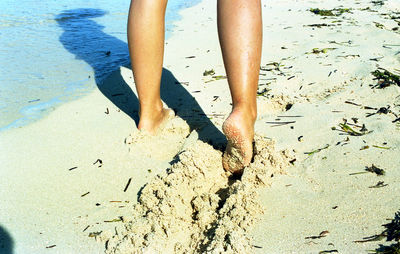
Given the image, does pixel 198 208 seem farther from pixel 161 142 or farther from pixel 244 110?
pixel 161 142

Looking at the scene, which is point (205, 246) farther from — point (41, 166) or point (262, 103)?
point (262, 103)

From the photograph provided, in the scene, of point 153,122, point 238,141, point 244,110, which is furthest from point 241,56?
point 153,122

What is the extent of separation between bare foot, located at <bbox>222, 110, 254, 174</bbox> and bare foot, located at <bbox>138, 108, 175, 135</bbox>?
2.09ft

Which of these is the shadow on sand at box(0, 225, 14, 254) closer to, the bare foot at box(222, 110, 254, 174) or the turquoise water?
the bare foot at box(222, 110, 254, 174)

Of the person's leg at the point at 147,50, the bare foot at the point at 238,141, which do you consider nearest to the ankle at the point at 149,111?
the person's leg at the point at 147,50

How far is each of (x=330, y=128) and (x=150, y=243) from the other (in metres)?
1.32

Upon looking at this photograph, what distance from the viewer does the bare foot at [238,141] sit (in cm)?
171

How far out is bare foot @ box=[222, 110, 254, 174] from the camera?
171cm

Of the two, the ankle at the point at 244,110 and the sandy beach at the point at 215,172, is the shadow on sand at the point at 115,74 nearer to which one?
the sandy beach at the point at 215,172

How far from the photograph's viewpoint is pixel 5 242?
1589mm

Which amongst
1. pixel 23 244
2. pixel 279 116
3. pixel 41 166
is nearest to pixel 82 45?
pixel 41 166

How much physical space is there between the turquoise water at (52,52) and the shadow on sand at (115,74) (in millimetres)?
13

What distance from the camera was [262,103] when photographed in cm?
264

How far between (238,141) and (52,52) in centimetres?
366
